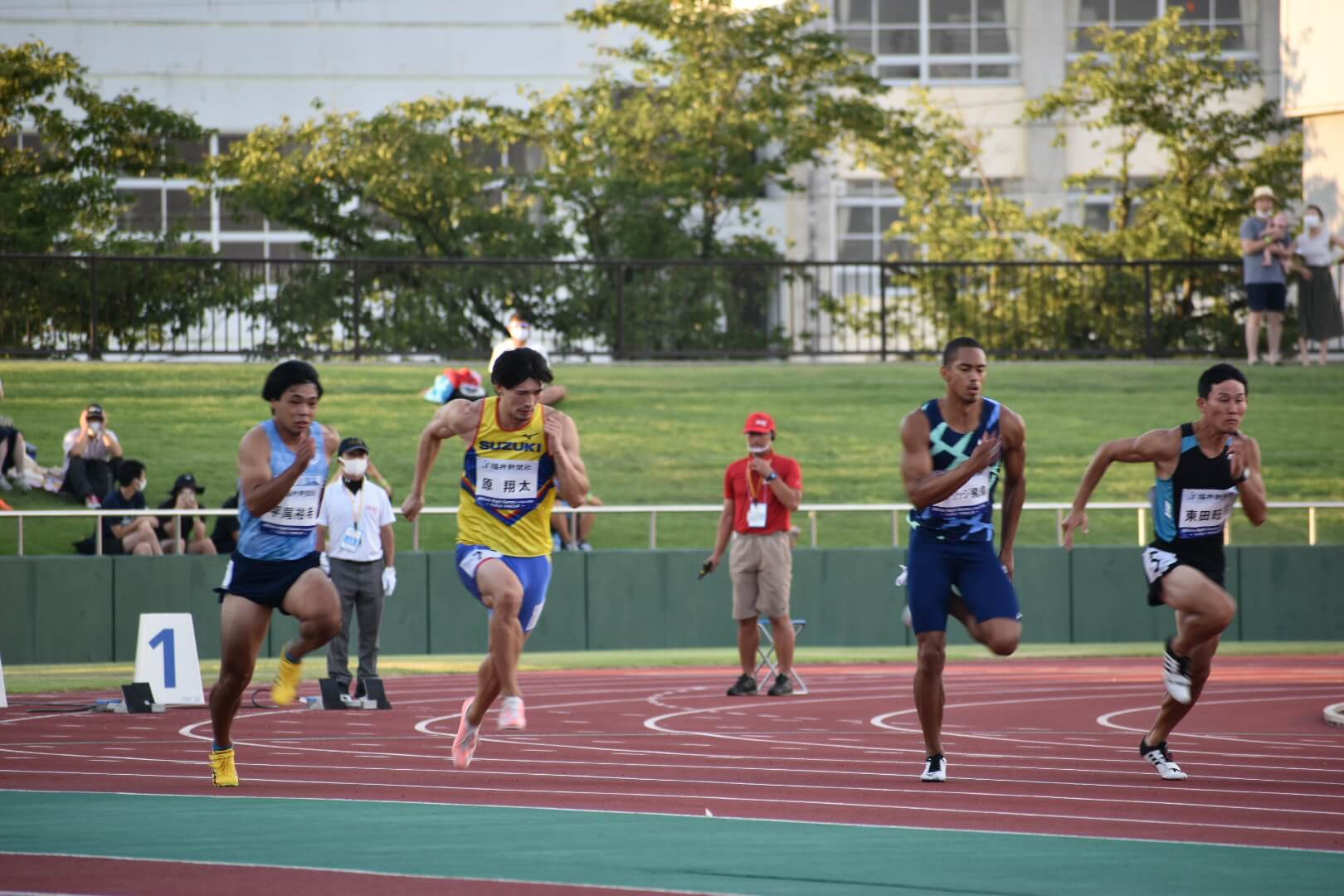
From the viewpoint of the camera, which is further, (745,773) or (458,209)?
(458,209)

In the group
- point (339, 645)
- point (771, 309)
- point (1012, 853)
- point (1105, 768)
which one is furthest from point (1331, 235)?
point (1012, 853)

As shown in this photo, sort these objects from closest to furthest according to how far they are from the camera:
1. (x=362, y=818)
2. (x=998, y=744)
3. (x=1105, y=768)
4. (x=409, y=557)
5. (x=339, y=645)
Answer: (x=362, y=818)
(x=1105, y=768)
(x=998, y=744)
(x=339, y=645)
(x=409, y=557)

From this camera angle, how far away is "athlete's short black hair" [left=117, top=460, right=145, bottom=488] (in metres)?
22.1

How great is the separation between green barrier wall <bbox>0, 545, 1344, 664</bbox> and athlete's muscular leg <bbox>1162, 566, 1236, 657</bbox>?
39.8ft

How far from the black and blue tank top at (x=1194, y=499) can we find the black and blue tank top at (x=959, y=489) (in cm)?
113

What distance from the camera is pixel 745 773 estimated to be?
10492mm

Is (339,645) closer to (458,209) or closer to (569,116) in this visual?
(458,209)

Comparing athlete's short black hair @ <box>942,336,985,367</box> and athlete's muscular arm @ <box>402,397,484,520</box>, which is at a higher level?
athlete's short black hair @ <box>942,336,985,367</box>

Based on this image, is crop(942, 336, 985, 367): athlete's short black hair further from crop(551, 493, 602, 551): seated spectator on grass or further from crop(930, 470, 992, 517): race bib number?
crop(551, 493, 602, 551): seated spectator on grass

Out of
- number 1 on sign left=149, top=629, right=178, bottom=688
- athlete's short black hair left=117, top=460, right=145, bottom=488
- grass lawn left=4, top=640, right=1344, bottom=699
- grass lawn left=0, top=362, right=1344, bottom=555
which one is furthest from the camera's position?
grass lawn left=0, top=362, right=1344, bottom=555

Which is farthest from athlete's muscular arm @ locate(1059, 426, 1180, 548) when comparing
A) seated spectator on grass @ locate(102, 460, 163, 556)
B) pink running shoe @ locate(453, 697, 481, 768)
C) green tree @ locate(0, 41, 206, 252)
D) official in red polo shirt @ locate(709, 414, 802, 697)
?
green tree @ locate(0, 41, 206, 252)

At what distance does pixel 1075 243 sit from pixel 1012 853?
34715mm

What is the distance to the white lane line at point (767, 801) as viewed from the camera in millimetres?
8414

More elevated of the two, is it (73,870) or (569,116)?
(569,116)
